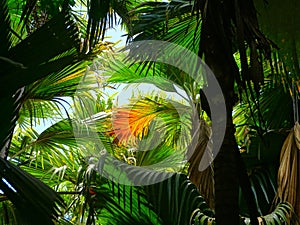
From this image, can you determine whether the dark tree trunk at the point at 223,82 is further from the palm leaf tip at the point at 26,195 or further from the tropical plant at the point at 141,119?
the palm leaf tip at the point at 26,195

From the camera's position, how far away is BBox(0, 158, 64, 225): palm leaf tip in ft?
3.23

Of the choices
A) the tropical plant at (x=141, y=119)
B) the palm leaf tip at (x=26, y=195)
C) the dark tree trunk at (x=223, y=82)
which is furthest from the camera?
the dark tree trunk at (x=223, y=82)

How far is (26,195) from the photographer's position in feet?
3.25

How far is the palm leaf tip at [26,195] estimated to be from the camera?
99cm

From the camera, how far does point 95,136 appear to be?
3.38m

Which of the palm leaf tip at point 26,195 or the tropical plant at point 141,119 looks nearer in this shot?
the palm leaf tip at point 26,195

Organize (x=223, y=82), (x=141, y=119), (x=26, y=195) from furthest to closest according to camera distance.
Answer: (x=141, y=119) < (x=223, y=82) < (x=26, y=195)

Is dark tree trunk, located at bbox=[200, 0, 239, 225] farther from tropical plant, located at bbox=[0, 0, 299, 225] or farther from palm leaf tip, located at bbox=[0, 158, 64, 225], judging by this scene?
palm leaf tip, located at bbox=[0, 158, 64, 225]

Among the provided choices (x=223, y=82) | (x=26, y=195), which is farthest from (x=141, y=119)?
(x=26, y=195)

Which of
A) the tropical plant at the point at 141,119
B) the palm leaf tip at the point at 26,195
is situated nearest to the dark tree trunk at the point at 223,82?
the tropical plant at the point at 141,119

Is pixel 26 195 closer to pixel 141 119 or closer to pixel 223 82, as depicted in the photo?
pixel 223 82

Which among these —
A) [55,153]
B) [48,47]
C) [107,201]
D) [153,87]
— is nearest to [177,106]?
[153,87]

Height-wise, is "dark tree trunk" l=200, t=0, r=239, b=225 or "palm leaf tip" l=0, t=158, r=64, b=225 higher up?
"dark tree trunk" l=200, t=0, r=239, b=225

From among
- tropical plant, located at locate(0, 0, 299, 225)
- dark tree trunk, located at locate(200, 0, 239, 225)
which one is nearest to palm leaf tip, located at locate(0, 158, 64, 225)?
tropical plant, located at locate(0, 0, 299, 225)
